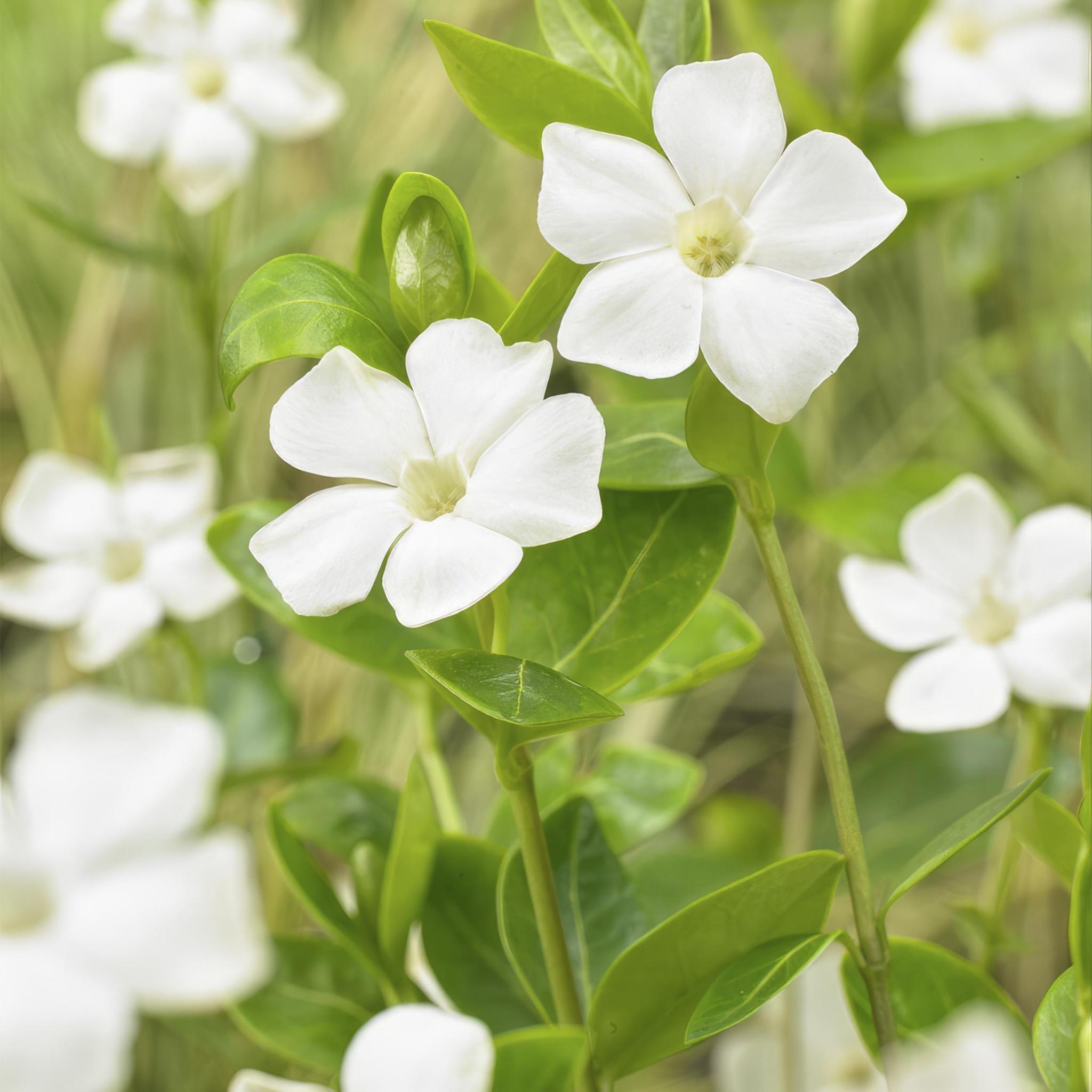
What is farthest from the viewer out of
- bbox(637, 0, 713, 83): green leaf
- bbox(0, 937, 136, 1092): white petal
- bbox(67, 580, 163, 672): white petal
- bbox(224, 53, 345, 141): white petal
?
bbox(224, 53, 345, 141): white petal

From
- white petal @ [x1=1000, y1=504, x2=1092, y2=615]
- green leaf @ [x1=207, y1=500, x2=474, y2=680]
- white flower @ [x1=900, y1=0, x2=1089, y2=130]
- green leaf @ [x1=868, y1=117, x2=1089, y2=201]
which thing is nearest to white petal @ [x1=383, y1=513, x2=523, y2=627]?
green leaf @ [x1=207, y1=500, x2=474, y2=680]

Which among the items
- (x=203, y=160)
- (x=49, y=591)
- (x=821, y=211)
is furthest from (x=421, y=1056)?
(x=203, y=160)

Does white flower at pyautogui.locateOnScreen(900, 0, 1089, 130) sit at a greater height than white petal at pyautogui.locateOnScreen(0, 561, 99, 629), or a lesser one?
greater

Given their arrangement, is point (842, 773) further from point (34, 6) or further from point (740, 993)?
point (34, 6)

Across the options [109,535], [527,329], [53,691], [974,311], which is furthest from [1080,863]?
[974,311]

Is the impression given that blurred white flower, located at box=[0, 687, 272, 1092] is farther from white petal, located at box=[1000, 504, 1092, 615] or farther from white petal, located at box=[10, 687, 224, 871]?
white petal, located at box=[1000, 504, 1092, 615]

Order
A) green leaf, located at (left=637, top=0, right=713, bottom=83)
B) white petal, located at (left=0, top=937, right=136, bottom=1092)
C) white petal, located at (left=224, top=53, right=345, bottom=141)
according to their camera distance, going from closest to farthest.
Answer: white petal, located at (left=0, top=937, right=136, bottom=1092)
green leaf, located at (left=637, top=0, right=713, bottom=83)
white petal, located at (left=224, top=53, right=345, bottom=141)
